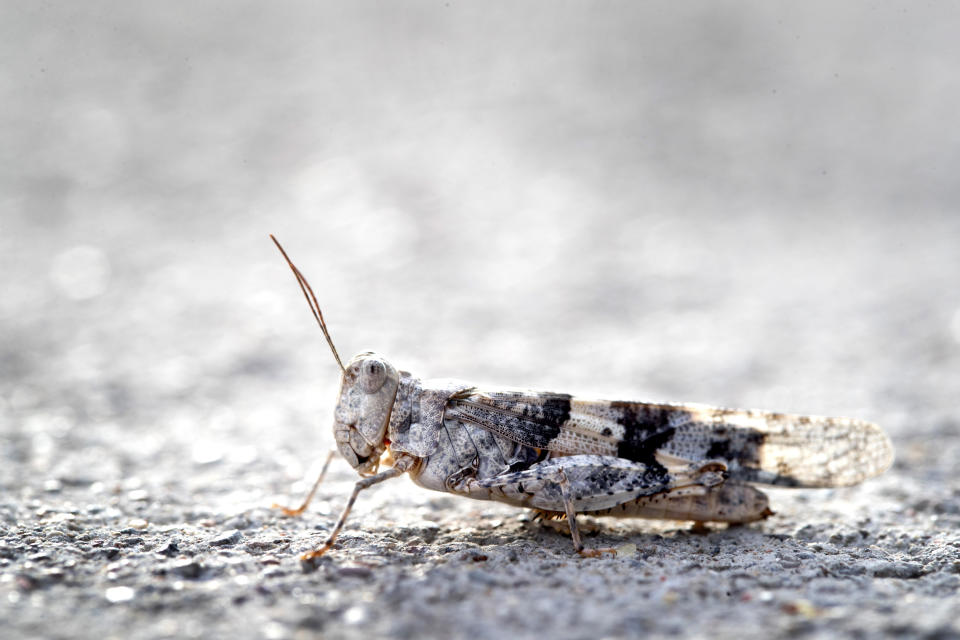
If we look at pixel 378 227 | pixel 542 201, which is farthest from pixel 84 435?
pixel 542 201

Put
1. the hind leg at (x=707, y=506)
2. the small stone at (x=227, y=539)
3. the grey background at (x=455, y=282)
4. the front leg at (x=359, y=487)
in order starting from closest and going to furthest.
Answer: the grey background at (x=455, y=282) → the front leg at (x=359, y=487) → the small stone at (x=227, y=539) → the hind leg at (x=707, y=506)

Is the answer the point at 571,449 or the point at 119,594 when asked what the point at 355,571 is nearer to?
the point at 119,594

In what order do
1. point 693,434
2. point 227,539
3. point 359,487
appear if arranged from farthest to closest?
point 693,434 < point 227,539 < point 359,487

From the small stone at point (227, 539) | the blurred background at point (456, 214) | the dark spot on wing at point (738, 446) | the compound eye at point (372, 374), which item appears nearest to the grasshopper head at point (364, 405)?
the compound eye at point (372, 374)

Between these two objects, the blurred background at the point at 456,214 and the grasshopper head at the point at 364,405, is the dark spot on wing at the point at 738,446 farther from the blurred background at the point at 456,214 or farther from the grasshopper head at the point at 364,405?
the blurred background at the point at 456,214

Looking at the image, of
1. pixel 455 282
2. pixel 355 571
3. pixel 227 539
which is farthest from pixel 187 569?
pixel 455 282

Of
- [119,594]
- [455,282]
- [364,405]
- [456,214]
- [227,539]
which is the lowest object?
[119,594]

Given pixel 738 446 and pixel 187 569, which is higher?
pixel 738 446

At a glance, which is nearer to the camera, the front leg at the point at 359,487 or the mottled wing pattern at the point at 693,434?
the front leg at the point at 359,487

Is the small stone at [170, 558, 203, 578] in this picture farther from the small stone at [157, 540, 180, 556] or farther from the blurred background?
the blurred background
